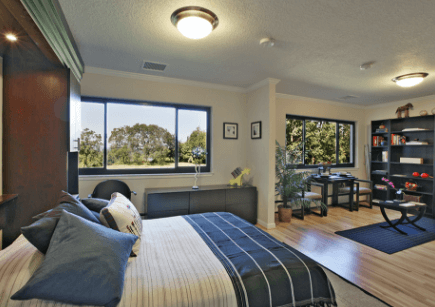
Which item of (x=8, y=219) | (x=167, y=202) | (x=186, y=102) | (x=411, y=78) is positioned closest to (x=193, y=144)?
(x=186, y=102)

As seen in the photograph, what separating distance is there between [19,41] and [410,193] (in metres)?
7.32

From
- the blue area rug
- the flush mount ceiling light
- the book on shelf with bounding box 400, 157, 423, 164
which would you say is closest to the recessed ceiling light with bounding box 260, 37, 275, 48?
the flush mount ceiling light

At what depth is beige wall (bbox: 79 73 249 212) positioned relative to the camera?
3539 millimetres

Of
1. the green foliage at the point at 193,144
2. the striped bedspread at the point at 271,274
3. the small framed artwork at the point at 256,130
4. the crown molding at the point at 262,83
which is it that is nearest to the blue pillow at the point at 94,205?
the striped bedspread at the point at 271,274

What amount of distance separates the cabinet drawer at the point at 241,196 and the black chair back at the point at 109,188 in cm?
163

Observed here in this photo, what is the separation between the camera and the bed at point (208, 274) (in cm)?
119

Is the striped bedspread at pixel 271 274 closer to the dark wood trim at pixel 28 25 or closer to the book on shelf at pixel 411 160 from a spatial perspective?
the dark wood trim at pixel 28 25

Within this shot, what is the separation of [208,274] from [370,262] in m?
2.49

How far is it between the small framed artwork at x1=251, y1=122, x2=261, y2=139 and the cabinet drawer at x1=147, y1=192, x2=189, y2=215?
1.66 m

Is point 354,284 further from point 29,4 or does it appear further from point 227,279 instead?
point 29,4

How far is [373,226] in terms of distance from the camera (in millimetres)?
4117

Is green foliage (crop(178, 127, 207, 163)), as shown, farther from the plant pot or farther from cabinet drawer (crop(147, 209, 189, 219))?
the plant pot

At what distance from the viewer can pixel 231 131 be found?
4.49 m

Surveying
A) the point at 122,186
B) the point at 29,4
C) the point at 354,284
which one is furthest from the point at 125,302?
the point at 122,186
